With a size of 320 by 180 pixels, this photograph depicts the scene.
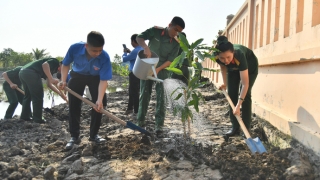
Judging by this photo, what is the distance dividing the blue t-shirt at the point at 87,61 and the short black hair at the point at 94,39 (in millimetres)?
303

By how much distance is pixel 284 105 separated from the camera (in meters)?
4.05

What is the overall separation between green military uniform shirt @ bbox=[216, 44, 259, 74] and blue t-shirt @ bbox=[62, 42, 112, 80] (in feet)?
4.46

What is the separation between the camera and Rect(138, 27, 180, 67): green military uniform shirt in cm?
438

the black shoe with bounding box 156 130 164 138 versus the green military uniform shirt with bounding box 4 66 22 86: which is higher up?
the green military uniform shirt with bounding box 4 66 22 86

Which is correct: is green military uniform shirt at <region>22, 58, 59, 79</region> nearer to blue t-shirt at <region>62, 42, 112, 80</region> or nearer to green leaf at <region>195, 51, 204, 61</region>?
blue t-shirt at <region>62, 42, 112, 80</region>

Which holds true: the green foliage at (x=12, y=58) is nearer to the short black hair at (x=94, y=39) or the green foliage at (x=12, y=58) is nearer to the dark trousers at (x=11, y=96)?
the dark trousers at (x=11, y=96)

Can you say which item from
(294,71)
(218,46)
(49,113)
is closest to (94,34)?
(218,46)

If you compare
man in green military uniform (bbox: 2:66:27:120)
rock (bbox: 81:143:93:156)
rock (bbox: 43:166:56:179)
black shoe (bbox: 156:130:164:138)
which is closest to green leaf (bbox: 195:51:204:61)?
black shoe (bbox: 156:130:164:138)

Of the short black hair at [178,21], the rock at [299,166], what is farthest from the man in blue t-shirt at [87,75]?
the rock at [299,166]

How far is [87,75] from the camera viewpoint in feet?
13.0

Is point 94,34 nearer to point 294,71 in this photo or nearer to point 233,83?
point 233,83

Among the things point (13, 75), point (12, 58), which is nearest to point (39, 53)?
point (12, 58)

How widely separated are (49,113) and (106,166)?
481 cm

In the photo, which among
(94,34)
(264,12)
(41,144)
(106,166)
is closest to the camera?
(106,166)
